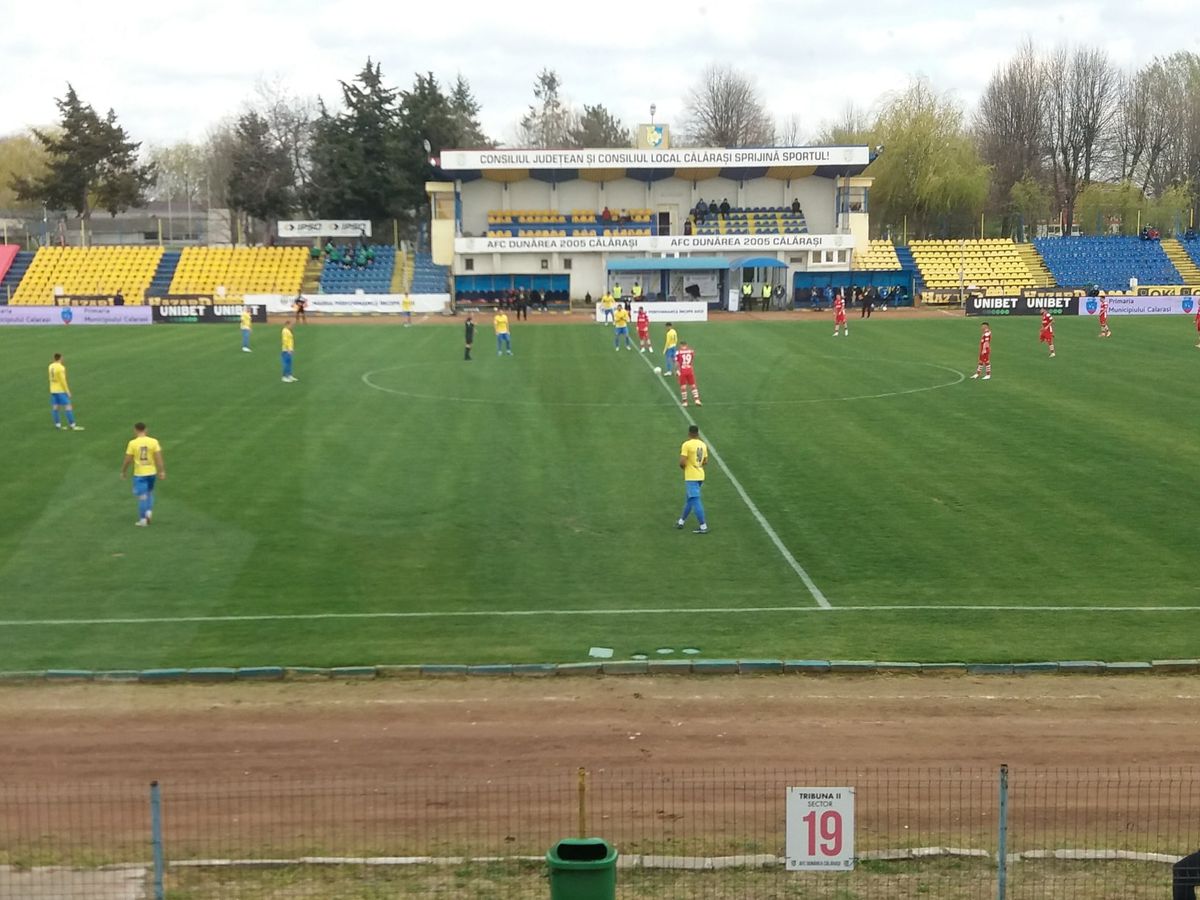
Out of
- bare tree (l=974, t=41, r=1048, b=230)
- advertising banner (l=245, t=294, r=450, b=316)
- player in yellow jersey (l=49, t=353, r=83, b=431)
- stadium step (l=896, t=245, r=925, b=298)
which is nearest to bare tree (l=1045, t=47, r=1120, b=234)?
bare tree (l=974, t=41, r=1048, b=230)

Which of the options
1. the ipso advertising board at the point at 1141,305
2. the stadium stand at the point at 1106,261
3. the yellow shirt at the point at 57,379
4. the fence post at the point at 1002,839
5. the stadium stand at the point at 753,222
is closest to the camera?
the fence post at the point at 1002,839

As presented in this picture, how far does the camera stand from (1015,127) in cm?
10644

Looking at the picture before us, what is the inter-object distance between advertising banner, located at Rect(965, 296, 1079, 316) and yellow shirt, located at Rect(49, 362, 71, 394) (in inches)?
1936

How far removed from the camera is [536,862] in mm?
10125

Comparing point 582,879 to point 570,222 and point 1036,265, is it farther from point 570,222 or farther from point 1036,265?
point 1036,265

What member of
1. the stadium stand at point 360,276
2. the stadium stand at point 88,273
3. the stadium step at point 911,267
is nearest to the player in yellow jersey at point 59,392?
the stadium stand at point 88,273

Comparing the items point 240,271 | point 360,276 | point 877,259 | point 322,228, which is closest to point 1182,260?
point 877,259

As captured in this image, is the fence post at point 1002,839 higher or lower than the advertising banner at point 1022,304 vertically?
lower

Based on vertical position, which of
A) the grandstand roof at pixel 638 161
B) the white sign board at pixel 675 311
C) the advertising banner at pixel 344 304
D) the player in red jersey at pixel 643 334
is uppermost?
the grandstand roof at pixel 638 161

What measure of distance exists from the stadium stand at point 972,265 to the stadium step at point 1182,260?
916 cm

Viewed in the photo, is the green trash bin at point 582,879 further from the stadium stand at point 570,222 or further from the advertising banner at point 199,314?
the stadium stand at point 570,222

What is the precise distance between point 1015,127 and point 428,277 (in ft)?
182

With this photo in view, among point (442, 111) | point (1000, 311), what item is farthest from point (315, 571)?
point (442, 111)

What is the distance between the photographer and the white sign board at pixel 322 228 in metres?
85.3
